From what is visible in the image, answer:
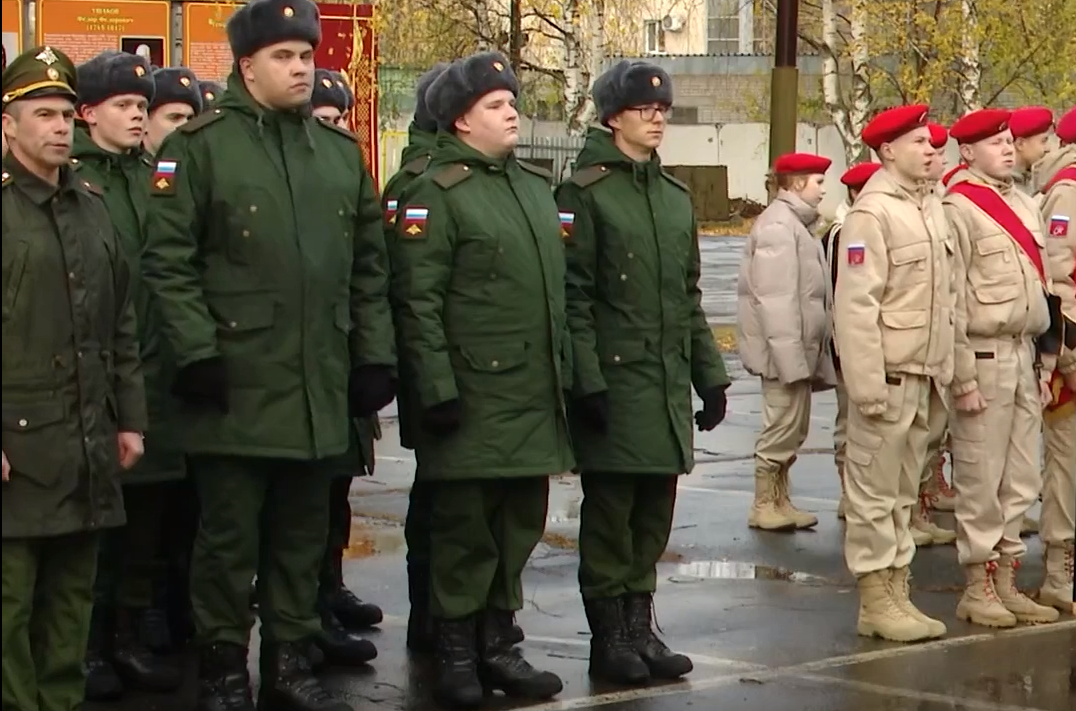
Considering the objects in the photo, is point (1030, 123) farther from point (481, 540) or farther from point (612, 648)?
point (481, 540)

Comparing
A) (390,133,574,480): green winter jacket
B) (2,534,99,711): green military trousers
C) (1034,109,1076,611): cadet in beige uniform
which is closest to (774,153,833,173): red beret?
(1034,109,1076,611): cadet in beige uniform

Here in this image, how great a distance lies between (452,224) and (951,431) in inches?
108

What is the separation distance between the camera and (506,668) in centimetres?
752

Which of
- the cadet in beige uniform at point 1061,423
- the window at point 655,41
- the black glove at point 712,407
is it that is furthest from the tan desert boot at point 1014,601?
the window at point 655,41

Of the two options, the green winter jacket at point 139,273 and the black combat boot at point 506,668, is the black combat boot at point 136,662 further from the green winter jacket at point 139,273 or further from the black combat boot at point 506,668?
the black combat boot at point 506,668

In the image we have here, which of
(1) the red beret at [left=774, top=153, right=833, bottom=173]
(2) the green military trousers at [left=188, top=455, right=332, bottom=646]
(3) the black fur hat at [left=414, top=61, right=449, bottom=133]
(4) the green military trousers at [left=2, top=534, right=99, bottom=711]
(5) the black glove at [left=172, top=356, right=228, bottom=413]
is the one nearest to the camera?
(4) the green military trousers at [left=2, top=534, right=99, bottom=711]

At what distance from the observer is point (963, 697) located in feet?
24.9

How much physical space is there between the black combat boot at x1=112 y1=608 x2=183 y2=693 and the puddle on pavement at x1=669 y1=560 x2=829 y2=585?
9.25 feet

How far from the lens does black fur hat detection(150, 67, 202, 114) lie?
837 centimetres

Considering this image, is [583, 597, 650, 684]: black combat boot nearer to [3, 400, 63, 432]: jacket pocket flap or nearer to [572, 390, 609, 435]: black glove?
[572, 390, 609, 435]: black glove

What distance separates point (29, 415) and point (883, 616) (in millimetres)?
3752

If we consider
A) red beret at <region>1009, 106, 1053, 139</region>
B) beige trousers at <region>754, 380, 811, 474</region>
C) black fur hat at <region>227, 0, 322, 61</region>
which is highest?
black fur hat at <region>227, 0, 322, 61</region>

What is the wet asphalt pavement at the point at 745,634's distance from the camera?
754 cm

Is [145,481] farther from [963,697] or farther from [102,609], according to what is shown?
[963,697]
